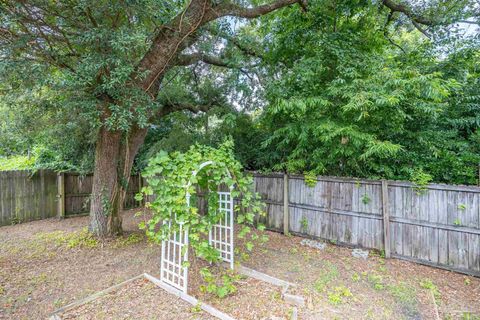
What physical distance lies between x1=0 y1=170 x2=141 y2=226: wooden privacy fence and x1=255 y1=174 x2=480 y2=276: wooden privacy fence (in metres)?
4.69

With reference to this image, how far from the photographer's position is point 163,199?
2656 mm

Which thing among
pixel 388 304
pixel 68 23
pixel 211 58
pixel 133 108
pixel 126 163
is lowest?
pixel 388 304

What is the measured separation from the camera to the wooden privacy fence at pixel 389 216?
137 inches

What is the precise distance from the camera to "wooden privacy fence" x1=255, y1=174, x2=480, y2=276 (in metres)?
3.48

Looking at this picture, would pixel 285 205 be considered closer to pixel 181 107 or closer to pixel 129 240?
pixel 129 240

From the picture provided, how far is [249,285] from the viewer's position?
304cm

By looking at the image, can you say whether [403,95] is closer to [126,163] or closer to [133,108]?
[133,108]

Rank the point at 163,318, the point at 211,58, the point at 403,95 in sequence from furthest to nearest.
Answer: the point at 211,58 → the point at 403,95 → the point at 163,318

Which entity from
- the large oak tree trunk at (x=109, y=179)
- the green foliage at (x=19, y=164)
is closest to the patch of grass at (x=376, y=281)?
the large oak tree trunk at (x=109, y=179)

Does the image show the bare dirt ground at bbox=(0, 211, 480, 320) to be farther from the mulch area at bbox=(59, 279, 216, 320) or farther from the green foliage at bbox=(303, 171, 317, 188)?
the green foliage at bbox=(303, 171, 317, 188)

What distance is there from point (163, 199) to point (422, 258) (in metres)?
3.94

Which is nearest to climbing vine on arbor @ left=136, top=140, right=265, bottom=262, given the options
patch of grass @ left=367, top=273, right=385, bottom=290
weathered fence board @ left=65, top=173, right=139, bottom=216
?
patch of grass @ left=367, top=273, right=385, bottom=290

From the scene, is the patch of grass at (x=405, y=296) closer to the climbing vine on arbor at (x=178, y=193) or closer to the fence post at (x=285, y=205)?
the climbing vine on arbor at (x=178, y=193)

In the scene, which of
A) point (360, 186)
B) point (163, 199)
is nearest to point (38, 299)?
point (163, 199)
